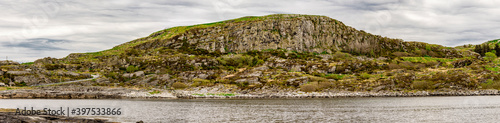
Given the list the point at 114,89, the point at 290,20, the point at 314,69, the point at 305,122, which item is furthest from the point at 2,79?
the point at 290,20

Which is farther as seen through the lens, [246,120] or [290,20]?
[290,20]

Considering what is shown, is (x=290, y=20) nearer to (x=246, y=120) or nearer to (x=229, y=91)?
(x=229, y=91)

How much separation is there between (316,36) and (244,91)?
91.8 m

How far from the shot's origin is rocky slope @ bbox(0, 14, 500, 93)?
4444 inches

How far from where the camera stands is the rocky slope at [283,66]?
11288 cm

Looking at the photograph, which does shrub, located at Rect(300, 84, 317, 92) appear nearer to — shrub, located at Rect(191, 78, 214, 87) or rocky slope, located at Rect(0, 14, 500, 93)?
rocky slope, located at Rect(0, 14, 500, 93)

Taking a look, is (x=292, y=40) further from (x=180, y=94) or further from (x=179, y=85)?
(x=180, y=94)

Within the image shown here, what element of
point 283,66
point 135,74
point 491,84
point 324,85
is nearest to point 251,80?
point 324,85

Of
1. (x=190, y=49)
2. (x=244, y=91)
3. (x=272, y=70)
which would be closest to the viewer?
(x=244, y=91)

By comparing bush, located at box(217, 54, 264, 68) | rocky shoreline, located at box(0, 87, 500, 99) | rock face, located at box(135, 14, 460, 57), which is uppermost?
rock face, located at box(135, 14, 460, 57)

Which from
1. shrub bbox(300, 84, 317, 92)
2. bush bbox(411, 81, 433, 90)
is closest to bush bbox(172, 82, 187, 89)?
shrub bbox(300, 84, 317, 92)

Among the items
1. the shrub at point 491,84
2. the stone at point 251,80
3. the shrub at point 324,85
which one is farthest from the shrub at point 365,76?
the stone at point 251,80

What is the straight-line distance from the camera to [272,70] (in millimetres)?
139000

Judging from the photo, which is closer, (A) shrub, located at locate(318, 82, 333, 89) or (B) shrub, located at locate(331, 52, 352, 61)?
(A) shrub, located at locate(318, 82, 333, 89)
